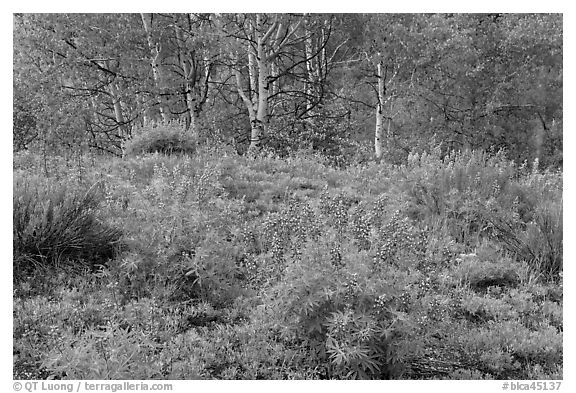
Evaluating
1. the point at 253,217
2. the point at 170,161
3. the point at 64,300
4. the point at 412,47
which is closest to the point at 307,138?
the point at 412,47

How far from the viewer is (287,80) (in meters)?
22.9

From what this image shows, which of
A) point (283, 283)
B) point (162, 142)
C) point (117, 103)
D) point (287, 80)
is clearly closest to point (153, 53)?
point (117, 103)

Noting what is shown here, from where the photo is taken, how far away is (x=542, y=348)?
13.8ft

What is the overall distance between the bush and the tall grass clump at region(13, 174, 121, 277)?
13.4 ft

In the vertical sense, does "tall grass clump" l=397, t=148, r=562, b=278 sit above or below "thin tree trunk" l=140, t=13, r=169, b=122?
below

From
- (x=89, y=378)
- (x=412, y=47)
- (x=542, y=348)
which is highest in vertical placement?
(x=412, y=47)

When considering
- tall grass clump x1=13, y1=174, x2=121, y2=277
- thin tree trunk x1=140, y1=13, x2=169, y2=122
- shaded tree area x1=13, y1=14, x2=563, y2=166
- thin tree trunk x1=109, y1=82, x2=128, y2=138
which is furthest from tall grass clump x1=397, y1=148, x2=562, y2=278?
thin tree trunk x1=109, y1=82, x2=128, y2=138

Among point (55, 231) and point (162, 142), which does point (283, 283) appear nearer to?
point (55, 231)

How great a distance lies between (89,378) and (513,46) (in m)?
18.9

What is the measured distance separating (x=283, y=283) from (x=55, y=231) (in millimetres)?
2427

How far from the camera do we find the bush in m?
9.51

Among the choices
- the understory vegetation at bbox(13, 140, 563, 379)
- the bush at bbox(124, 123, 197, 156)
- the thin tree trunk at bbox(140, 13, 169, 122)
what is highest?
the thin tree trunk at bbox(140, 13, 169, 122)

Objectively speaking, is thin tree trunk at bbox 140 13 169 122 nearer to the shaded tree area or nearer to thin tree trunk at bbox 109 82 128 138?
the shaded tree area
